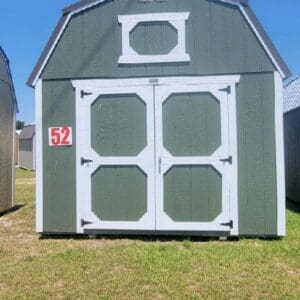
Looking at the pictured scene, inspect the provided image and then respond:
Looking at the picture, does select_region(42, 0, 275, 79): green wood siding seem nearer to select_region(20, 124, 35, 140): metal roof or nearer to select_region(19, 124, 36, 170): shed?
select_region(19, 124, 36, 170): shed

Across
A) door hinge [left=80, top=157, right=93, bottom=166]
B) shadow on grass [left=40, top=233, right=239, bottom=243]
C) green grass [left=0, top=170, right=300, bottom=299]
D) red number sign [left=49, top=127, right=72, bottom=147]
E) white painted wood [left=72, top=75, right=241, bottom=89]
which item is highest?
white painted wood [left=72, top=75, right=241, bottom=89]

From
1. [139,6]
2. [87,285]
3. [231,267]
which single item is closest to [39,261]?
[87,285]

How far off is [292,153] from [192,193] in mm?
6185

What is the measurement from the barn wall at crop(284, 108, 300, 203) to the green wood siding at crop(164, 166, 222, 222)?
213 inches

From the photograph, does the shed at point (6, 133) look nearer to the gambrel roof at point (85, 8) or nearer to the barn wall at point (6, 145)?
the barn wall at point (6, 145)

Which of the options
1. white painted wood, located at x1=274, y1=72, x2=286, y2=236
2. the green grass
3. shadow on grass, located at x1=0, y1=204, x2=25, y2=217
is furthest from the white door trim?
shadow on grass, located at x1=0, y1=204, x2=25, y2=217

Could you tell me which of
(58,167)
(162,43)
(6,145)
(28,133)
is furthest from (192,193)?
(28,133)

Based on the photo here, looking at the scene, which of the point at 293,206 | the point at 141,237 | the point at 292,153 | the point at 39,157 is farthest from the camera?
the point at 292,153

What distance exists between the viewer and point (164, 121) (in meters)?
7.50

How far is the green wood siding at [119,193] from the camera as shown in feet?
24.8

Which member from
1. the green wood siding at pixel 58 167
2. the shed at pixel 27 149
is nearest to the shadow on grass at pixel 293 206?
the green wood siding at pixel 58 167

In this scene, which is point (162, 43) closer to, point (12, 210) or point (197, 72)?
point (197, 72)

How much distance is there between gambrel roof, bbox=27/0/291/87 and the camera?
291 inches

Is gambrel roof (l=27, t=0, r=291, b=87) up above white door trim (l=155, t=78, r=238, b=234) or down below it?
above
